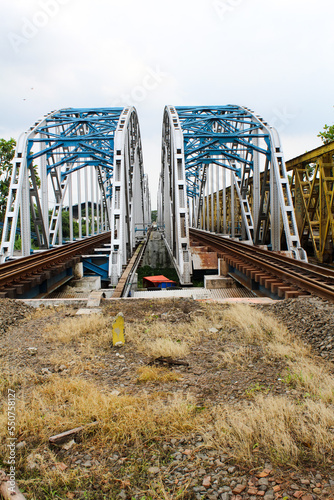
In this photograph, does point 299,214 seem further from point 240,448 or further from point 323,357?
point 240,448

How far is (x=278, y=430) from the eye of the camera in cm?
310

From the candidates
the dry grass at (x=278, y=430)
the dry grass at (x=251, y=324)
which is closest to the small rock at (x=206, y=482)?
the dry grass at (x=278, y=430)

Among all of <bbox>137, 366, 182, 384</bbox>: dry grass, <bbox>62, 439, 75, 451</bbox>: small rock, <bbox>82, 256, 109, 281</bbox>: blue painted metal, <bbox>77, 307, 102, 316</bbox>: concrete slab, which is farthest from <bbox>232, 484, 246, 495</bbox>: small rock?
<bbox>82, 256, 109, 281</bbox>: blue painted metal

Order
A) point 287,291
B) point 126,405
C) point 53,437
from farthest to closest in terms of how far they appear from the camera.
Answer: point 287,291 < point 126,405 < point 53,437

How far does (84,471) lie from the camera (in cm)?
288

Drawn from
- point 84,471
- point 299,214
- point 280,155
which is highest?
point 280,155

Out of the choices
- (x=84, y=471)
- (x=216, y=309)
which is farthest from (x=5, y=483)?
(x=216, y=309)

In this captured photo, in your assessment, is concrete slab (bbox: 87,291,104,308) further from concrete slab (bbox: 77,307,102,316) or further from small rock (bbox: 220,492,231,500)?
small rock (bbox: 220,492,231,500)

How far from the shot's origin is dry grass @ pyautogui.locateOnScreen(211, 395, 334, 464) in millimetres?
2893

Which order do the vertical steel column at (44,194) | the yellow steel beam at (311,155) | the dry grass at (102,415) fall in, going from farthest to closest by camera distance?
the vertical steel column at (44,194), the yellow steel beam at (311,155), the dry grass at (102,415)

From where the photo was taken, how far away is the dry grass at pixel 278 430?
9.49ft

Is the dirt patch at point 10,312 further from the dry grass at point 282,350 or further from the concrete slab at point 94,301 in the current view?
the dry grass at point 282,350

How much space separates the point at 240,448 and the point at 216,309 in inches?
179

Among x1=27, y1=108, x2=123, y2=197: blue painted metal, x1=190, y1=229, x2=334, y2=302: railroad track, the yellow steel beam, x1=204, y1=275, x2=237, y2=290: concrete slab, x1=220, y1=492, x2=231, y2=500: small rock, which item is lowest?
x1=204, y1=275, x2=237, y2=290: concrete slab
